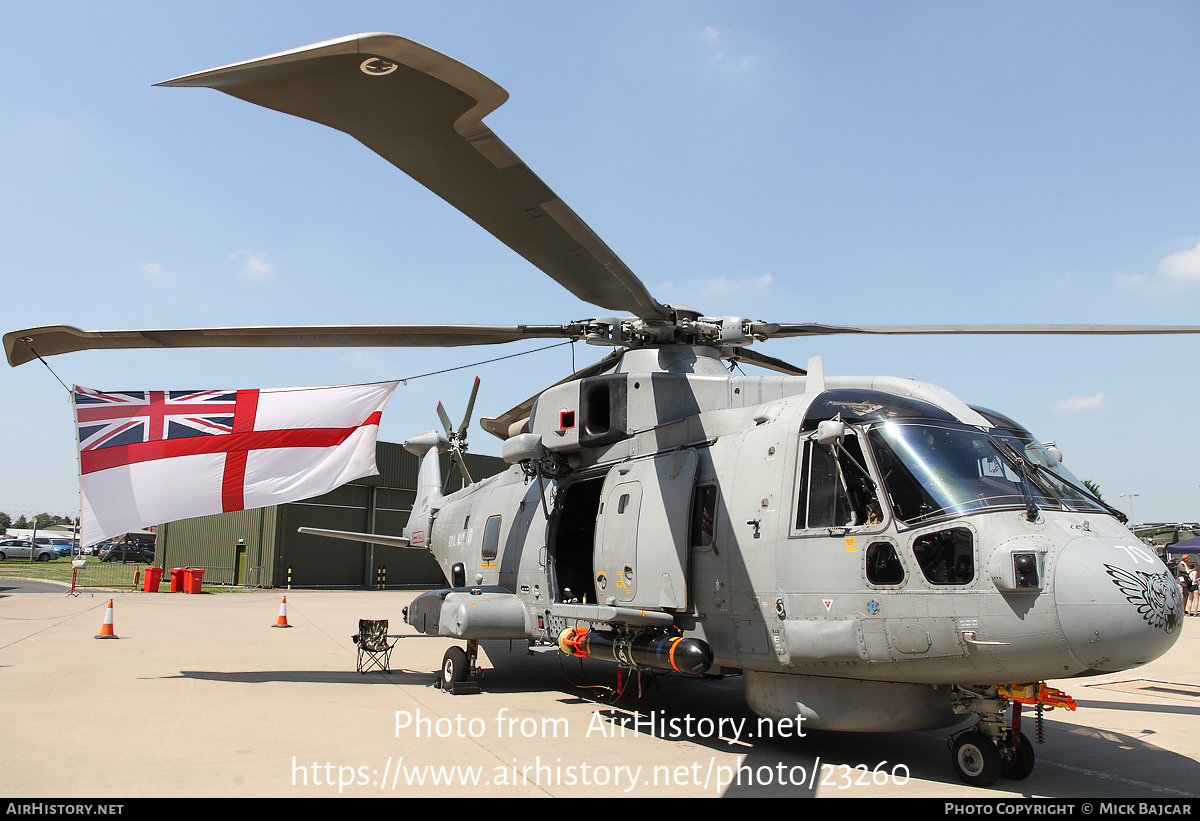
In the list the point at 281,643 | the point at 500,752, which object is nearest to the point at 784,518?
the point at 500,752

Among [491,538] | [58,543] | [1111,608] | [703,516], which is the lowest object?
[58,543]

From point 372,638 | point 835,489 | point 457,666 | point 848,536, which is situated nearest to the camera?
point 848,536

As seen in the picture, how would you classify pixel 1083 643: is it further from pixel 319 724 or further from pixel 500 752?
pixel 319 724

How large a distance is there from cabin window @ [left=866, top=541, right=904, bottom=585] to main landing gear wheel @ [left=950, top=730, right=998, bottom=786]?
4.34 ft

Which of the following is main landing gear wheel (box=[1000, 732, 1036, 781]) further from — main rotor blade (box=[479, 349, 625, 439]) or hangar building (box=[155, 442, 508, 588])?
hangar building (box=[155, 442, 508, 588])

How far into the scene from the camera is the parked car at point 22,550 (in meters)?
56.0

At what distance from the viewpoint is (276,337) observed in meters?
8.27

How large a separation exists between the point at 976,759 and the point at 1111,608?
1.56 meters

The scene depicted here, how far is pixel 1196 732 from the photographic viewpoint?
7781 mm

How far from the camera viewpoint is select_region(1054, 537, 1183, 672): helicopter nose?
501cm

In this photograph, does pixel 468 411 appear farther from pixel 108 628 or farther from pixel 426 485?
pixel 108 628

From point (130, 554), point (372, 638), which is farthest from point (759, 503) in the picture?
point (130, 554)

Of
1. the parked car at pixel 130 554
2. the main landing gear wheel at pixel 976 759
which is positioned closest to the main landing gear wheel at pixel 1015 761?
the main landing gear wheel at pixel 976 759

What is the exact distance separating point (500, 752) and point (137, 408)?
7641 mm
